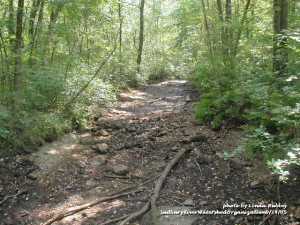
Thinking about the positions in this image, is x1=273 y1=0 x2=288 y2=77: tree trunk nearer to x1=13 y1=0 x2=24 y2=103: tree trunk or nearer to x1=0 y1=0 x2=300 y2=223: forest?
x1=0 y1=0 x2=300 y2=223: forest

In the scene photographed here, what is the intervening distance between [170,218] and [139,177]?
5.44ft

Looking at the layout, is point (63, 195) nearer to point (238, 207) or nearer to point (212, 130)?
point (238, 207)

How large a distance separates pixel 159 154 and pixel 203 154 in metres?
1.16

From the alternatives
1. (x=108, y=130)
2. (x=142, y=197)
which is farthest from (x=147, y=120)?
(x=142, y=197)

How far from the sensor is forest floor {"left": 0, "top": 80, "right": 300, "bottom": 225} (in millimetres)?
3984

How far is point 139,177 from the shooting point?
5.51m

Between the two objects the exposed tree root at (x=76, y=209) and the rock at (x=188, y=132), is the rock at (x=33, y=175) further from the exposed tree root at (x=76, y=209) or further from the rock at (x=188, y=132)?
A: the rock at (x=188, y=132)

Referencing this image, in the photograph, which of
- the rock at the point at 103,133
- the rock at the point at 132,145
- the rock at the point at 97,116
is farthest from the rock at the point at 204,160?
the rock at the point at 97,116

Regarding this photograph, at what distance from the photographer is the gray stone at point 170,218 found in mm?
3857

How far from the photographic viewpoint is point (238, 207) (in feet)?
12.6

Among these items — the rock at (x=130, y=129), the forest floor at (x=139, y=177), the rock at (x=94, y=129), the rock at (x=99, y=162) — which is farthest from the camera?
the rock at (x=94, y=129)

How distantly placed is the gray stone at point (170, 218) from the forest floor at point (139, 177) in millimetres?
28

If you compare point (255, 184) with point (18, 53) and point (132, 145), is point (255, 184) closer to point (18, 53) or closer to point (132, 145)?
point (132, 145)

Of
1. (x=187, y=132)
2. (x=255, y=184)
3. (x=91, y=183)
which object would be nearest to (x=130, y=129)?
(x=187, y=132)
